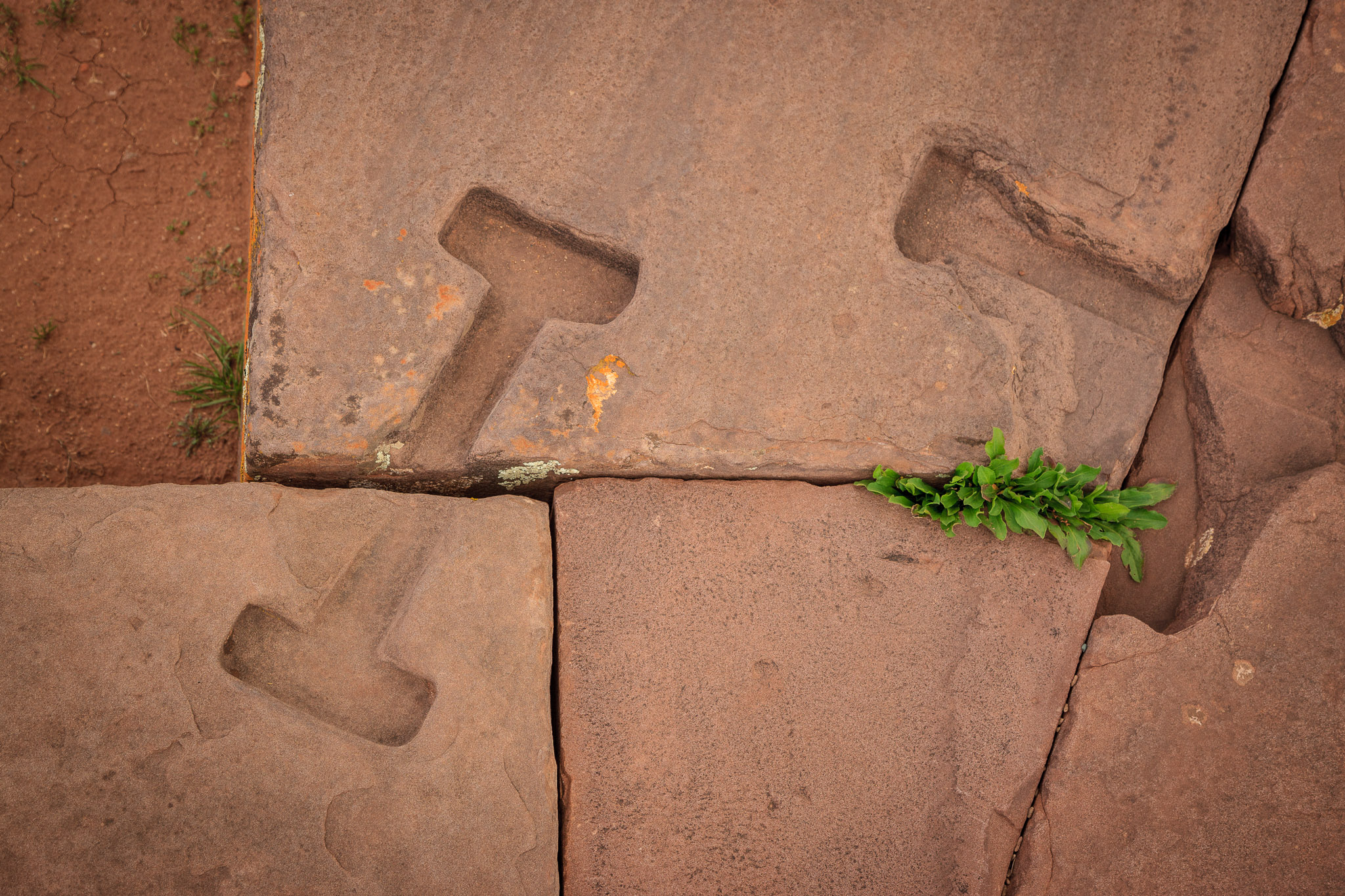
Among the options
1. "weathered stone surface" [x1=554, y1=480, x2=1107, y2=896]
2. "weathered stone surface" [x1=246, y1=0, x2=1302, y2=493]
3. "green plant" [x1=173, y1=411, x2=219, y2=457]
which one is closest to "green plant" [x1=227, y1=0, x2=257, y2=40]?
"weathered stone surface" [x1=246, y1=0, x2=1302, y2=493]

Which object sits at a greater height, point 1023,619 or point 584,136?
point 584,136

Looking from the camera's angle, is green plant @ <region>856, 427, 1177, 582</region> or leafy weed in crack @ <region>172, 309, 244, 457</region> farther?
leafy weed in crack @ <region>172, 309, 244, 457</region>

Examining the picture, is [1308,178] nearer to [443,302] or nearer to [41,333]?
[443,302]

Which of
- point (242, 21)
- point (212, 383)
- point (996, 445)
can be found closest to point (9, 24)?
point (242, 21)

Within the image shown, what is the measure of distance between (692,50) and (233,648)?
1.81m

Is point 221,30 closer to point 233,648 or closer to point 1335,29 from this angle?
point 233,648

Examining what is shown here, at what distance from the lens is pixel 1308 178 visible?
2025 millimetres

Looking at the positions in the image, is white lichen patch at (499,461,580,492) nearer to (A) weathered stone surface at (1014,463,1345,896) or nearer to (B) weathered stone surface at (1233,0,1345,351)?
(A) weathered stone surface at (1014,463,1345,896)

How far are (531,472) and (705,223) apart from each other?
760mm

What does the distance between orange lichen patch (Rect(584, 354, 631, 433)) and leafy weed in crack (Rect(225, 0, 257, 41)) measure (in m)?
1.76

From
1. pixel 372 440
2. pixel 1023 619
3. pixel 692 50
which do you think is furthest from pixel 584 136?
pixel 1023 619

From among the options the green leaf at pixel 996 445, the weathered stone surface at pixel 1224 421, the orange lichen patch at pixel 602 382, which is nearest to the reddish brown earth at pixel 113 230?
the orange lichen patch at pixel 602 382

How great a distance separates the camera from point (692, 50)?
1.94 m

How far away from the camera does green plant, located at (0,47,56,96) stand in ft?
7.75
